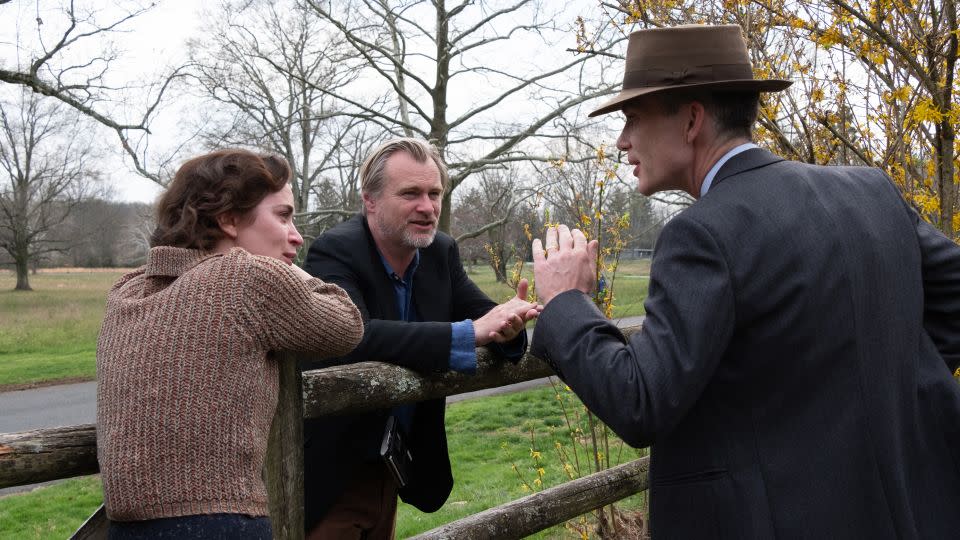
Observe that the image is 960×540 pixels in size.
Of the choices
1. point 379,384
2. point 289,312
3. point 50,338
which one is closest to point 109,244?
point 50,338

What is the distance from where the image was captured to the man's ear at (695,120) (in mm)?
1822

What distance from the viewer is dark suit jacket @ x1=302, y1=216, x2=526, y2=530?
244 centimetres

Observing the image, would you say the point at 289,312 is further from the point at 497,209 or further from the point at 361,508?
the point at 497,209

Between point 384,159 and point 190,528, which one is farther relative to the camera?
point 384,159

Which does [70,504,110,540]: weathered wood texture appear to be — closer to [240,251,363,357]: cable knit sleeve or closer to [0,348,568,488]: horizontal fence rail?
[0,348,568,488]: horizontal fence rail

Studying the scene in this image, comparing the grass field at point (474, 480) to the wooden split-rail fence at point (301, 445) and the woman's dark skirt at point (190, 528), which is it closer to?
the wooden split-rail fence at point (301, 445)

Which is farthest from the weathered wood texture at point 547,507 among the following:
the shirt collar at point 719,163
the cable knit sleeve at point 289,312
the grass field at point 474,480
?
the shirt collar at point 719,163

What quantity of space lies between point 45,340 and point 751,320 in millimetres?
20279

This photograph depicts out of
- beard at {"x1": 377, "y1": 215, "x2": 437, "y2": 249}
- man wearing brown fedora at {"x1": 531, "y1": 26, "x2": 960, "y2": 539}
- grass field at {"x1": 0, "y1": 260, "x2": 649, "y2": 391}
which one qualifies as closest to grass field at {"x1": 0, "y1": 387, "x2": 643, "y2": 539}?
grass field at {"x1": 0, "y1": 260, "x2": 649, "y2": 391}

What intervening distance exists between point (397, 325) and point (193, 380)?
87 cm

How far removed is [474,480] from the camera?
7207 millimetres

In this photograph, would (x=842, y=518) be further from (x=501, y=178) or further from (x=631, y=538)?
(x=501, y=178)

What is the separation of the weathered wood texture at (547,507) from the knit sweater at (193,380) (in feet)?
2.84

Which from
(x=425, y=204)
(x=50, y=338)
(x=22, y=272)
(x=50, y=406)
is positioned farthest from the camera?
(x=22, y=272)
